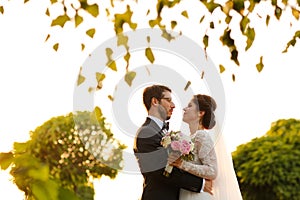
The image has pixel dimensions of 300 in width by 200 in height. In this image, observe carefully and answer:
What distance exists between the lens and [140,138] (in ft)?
20.2

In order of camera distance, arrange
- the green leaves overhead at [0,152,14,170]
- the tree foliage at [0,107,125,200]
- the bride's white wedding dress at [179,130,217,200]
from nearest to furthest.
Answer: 1. the green leaves overhead at [0,152,14,170]
2. the bride's white wedding dress at [179,130,217,200]
3. the tree foliage at [0,107,125,200]

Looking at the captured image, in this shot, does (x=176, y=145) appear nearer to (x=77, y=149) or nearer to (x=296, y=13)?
→ (x=296, y=13)

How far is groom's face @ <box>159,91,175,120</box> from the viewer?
6164 millimetres

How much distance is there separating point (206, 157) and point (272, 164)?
713cm

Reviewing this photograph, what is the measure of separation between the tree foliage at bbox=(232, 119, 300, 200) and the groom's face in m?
7.23

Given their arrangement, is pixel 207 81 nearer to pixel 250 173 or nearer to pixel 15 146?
pixel 15 146

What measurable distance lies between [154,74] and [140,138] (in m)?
1.41

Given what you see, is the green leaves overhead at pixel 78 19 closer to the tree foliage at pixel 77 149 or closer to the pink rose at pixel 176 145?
the pink rose at pixel 176 145

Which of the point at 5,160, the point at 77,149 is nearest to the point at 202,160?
the point at 5,160

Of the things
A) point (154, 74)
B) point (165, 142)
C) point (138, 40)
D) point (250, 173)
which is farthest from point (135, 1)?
point (250, 173)

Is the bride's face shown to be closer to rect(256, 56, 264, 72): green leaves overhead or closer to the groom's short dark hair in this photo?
the groom's short dark hair

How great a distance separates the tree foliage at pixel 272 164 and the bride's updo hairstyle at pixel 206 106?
6545 mm

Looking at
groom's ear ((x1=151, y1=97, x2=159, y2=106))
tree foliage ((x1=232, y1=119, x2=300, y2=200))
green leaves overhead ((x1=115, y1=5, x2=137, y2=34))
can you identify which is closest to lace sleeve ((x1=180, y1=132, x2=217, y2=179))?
groom's ear ((x1=151, y1=97, x2=159, y2=106))

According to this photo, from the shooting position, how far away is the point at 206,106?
666 centimetres
